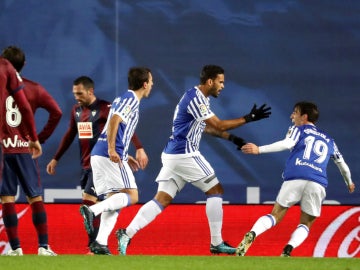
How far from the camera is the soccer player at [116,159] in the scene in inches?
308

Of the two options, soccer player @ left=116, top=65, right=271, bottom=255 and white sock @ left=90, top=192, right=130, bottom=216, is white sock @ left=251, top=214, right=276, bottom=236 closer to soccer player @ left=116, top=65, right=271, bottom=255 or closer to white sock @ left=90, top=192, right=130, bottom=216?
soccer player @ left=116, top=65, right=271, bottom=255

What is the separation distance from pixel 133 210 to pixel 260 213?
115 centimetres

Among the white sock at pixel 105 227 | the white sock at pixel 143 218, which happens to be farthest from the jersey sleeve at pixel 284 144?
the white sock at pixel 105 227

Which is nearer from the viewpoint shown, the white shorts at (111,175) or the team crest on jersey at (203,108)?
the white shorts at (111,175)

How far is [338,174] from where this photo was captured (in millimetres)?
10156

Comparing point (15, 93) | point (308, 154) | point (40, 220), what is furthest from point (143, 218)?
point (15, 93)

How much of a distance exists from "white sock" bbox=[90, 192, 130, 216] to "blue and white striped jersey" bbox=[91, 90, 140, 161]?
0.96 feet

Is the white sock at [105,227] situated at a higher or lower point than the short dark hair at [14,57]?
lower

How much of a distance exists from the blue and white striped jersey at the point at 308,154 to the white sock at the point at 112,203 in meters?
1.39

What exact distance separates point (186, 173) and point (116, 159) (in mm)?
923

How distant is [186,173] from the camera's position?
8523 millimetres

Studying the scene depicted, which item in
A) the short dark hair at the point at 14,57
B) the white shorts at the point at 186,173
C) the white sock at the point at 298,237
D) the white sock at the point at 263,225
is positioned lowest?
the white sock at the point at 298,237

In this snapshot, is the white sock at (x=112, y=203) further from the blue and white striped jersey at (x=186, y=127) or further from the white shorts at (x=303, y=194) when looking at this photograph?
the white shorts at (x=303, y=194)

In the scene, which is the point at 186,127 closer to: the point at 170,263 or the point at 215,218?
the point at 215,218
